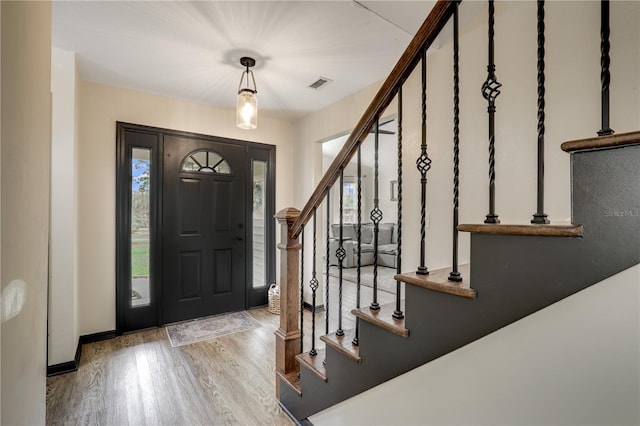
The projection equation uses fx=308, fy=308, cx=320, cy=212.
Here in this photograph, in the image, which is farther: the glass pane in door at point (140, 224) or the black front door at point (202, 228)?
the black front door at point (202, 228)

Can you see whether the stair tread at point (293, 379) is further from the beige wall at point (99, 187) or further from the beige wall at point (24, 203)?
the beige wall at point (99, 187)

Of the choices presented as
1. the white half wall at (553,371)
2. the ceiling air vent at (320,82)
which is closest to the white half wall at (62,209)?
the ceiling air vent at (320,82)

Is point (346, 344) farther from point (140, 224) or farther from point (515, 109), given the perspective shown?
point (140, 224)

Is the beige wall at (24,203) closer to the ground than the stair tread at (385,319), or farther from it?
farther from it

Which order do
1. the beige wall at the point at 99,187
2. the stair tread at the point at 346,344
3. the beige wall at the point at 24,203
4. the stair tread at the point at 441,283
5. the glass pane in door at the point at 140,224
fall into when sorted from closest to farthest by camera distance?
1. the beige wall at the point at 24,203
2. the stair tread at the point at 441,283
3. the stair tread at the point at 346,344
4. the beige wall at the point at 99,187
5. the glass pane in door at the point at 140,224

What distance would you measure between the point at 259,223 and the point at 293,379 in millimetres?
2361

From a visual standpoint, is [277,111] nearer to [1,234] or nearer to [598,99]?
[598,99]

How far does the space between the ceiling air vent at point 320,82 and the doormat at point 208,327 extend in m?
2.56

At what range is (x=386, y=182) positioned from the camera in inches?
325

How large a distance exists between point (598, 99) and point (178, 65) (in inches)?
114

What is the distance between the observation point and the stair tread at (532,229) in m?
0.72

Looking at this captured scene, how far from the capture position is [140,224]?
10.5ft

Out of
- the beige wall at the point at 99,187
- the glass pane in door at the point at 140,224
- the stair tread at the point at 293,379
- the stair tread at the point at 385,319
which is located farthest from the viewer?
the glass pane in door at the point at 140,224

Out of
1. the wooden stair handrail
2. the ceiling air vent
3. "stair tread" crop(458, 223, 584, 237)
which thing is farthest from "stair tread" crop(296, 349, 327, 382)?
the ceiling air vent
